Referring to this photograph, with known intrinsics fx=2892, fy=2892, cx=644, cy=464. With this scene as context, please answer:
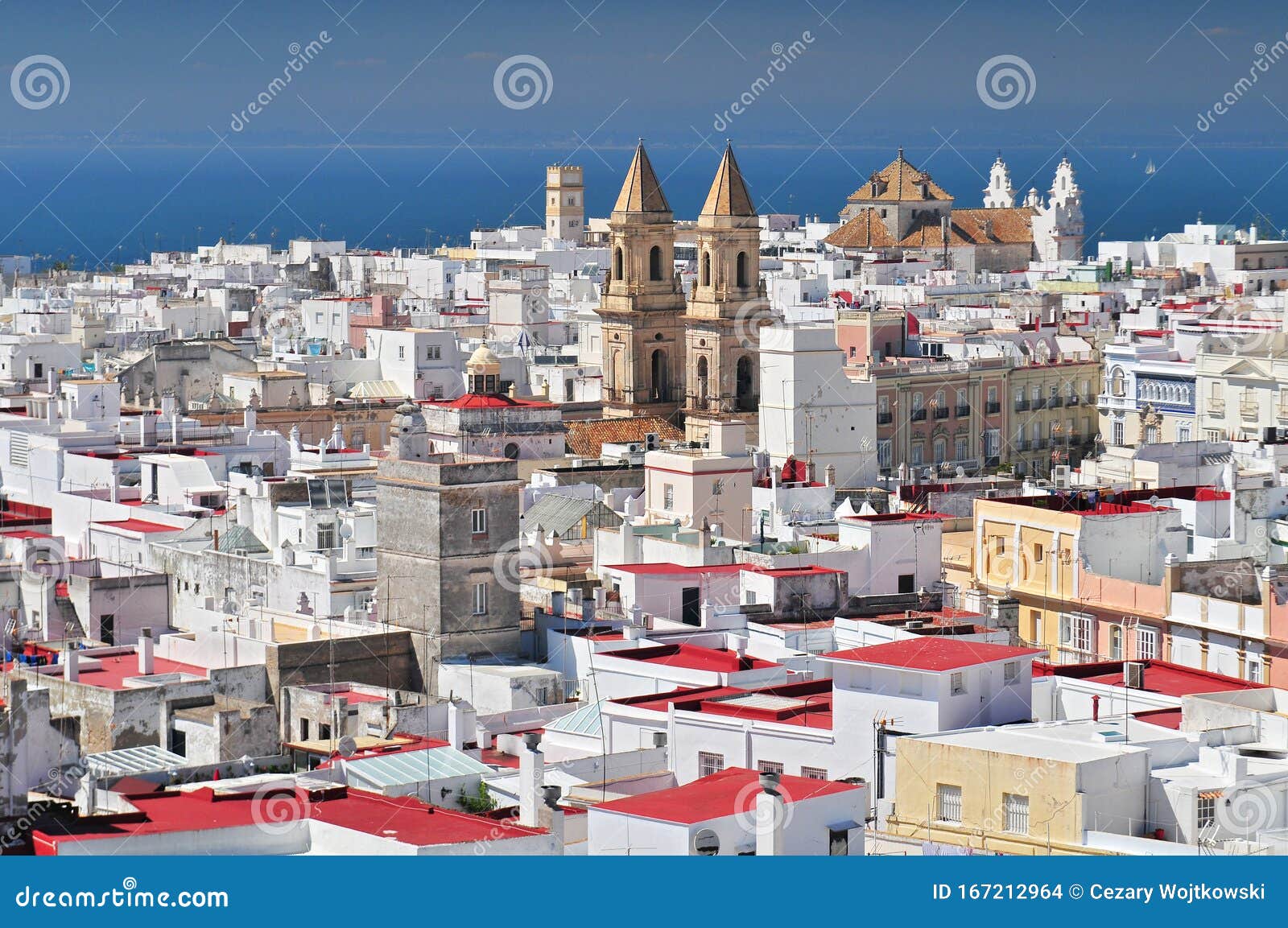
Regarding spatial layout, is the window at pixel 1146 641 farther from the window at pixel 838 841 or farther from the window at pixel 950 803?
the window at pixel 838 841

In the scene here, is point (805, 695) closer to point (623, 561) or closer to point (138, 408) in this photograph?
point (623, 561)

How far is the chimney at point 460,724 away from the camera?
1631cm

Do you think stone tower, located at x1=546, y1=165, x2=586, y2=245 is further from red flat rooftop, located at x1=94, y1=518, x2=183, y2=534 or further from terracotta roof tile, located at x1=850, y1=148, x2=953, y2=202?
red flat rooftop, located at x1=94, y1=518, x2=183, y2=534

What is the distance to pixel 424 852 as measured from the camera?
1150cm

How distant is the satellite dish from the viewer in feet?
38.6

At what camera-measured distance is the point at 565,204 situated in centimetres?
7525

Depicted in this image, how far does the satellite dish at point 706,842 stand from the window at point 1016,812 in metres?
1.93

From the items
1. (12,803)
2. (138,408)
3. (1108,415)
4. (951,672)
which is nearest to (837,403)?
(1108,415)

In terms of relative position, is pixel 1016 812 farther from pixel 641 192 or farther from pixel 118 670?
pixel 641 192

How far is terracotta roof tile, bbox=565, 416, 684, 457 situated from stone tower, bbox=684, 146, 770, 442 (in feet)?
1.05

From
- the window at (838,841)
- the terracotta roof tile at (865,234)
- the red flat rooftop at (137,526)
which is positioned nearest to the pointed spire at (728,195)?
the red flat rooftop at (137,526)

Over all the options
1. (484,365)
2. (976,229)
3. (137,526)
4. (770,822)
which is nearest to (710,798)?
(770,822)

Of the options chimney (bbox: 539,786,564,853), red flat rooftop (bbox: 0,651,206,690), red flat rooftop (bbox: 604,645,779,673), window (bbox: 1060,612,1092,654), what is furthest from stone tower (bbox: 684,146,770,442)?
chimney (bbox: 539,786,564,853)

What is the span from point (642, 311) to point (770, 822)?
954 inches
